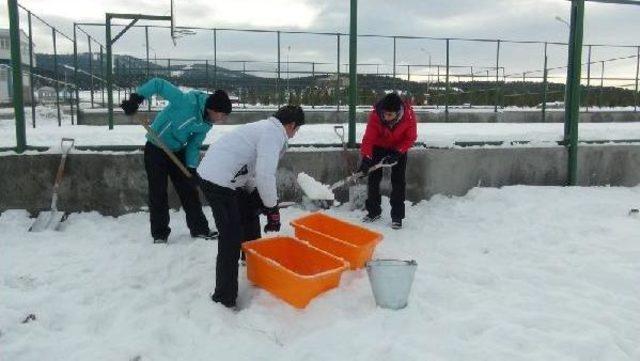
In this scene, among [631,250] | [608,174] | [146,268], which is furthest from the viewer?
[608,174]

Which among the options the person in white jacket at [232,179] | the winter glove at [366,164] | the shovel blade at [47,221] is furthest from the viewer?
the winter glove at [366,164]

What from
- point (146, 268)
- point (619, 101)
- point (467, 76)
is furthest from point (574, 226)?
point (619, 101)

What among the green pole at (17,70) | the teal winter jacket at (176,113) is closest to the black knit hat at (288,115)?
the teal winter jacket at (176,113)

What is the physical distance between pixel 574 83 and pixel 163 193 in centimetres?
502

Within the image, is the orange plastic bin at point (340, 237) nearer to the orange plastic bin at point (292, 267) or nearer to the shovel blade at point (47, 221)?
the orange plastic bin at point (292, 267)

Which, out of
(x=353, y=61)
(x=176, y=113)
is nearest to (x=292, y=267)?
(x=176, y=113)

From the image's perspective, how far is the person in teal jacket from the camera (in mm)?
4551

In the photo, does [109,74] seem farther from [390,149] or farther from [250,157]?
[250,157]

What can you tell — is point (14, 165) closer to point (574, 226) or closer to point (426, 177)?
point (426, 177)

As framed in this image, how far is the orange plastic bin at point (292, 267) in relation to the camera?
322 cm

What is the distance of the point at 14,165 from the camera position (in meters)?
5.33

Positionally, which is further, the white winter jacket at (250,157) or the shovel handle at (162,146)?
the shovel handle at (162,146)

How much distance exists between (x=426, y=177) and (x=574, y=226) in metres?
1.65

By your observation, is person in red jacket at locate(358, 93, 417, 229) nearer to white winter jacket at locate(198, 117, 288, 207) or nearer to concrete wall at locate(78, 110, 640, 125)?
white winter jacket at locate(198, 117, 288, 207)
